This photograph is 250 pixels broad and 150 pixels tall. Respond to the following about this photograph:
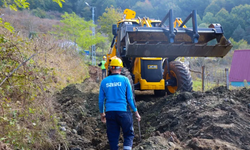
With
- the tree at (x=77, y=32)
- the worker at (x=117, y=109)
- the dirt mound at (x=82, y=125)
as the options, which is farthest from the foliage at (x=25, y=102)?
the tree at (x=77, y=32)

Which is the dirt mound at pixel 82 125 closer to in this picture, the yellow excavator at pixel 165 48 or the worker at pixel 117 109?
the worker at pixel 117 109

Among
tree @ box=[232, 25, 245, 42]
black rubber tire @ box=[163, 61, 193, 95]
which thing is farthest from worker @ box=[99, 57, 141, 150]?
tree @ box=[232, 25, 245, 42]

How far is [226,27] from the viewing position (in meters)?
54.3

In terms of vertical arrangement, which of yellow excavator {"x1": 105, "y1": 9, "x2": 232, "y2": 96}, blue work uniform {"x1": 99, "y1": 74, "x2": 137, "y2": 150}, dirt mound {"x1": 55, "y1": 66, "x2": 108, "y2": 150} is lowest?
dirt mound {"x1": 55, "y1": 66, "x2": 108, "y2": 150}

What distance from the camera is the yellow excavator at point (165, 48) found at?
7.24 meters

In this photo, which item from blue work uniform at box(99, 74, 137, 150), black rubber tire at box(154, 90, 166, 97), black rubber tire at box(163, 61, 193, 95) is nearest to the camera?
blue work uniform at box(99, 74, 137, 150)

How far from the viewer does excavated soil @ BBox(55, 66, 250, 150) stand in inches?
183

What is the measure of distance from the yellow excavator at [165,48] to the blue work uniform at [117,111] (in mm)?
2608

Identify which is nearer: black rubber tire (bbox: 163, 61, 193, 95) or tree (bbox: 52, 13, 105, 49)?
black rubber tire (bbox: 163, 61, 193, 95)

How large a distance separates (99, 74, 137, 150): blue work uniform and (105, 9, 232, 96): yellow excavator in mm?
2608

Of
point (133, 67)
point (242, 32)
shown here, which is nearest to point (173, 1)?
point (242, 32)

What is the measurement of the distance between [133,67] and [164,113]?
3.22 meters

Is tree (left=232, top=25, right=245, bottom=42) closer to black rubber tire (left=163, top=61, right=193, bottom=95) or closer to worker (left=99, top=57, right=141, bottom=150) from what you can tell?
black rubber tire (left=163, top=61, right=193, bottom=95)

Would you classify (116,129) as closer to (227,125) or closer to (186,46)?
(227,125)
